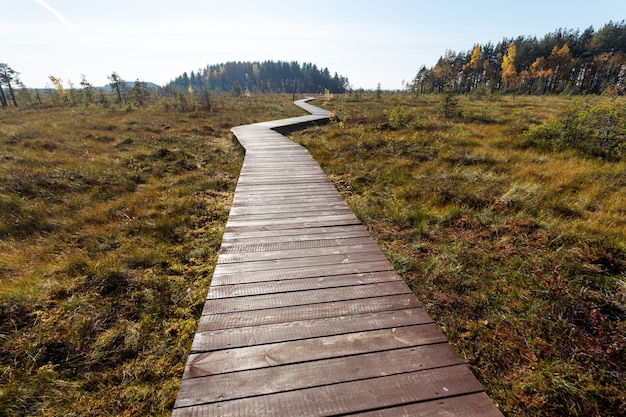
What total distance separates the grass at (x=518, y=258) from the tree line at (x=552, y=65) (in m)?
45.2

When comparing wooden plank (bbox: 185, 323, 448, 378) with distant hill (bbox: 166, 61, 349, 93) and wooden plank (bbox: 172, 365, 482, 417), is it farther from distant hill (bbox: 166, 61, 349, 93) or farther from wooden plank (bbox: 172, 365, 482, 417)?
distant hill (bbox: 166, 61, 349, 93)

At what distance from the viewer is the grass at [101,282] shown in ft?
7.53

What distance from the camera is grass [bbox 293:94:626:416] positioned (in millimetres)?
2273

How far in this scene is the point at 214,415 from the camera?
1.65 metres

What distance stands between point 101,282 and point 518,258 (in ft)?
18.9

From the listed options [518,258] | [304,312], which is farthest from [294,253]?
[518,258]

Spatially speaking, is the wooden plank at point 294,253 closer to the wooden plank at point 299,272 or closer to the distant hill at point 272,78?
the wooden plank at point 299,272

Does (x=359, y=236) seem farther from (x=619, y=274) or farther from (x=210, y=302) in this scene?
(x=619, y=274)

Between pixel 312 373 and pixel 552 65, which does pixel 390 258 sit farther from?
pixel 552 65

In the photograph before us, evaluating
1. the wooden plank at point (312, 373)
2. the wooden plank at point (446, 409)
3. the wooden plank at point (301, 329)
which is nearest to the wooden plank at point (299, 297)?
the wooden plank at point (301, 329)

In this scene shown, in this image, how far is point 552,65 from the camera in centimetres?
5172

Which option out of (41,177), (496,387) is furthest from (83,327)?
(41,177)

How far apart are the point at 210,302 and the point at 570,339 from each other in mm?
3518

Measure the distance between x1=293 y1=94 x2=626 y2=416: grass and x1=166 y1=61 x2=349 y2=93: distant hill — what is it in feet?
400
